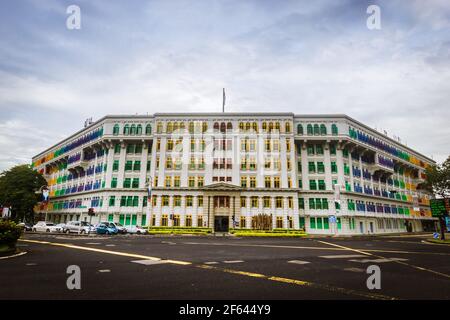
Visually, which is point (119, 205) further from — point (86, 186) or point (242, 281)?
point (242, 281)

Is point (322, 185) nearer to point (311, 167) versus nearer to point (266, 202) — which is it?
point (311, 167)

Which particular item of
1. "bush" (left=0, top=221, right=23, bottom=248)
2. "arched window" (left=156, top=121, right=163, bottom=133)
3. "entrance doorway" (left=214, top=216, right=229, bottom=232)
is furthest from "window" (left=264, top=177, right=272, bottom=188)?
"bush" (left=0, top=221, right=23, bottom=248)

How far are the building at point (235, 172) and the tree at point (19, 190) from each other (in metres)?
8.75

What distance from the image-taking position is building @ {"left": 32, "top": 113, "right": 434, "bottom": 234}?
48438 millimetres

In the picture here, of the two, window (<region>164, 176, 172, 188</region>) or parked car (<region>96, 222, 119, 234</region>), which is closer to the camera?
parked car (<region>96, 222, 119, 234</region>)

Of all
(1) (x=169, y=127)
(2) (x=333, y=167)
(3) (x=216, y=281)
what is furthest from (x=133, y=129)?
(3) (x=216, y=281)

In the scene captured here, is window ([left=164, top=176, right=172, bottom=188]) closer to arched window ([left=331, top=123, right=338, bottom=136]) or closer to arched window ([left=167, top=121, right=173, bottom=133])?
arched window ([left=167, top=121, right=173, bottom=133])

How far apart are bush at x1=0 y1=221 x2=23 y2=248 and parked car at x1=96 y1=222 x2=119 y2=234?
23818 mm

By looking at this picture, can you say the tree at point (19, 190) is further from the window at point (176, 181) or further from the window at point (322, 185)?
the window at point (322, 185)

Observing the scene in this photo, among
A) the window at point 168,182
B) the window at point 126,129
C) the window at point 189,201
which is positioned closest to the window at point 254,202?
the window at point 189,201

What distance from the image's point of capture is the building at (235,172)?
48438 millimetres

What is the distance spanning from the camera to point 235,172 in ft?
163
